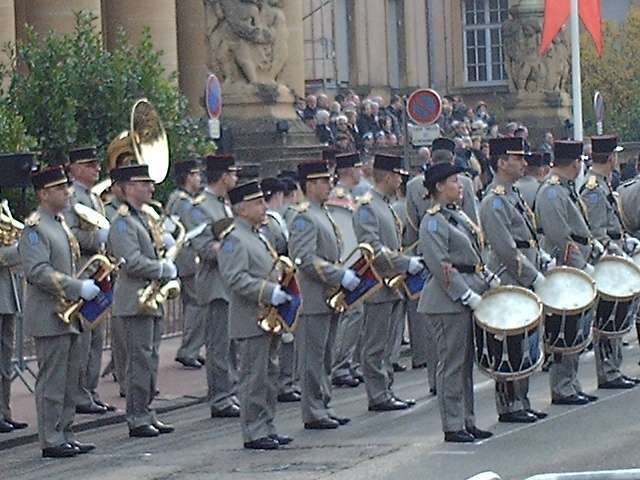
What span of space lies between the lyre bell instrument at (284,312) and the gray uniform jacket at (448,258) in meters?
0.91

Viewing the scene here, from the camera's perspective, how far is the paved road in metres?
14.0

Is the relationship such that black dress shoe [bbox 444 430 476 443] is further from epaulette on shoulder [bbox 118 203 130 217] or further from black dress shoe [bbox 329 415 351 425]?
epaulette on shoulder [bbox 118 203 130 217]

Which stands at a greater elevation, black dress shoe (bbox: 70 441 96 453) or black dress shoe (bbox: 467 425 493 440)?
black dress shoe (bbox: 467 425 493 440)

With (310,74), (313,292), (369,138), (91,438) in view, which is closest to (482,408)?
(313,292)

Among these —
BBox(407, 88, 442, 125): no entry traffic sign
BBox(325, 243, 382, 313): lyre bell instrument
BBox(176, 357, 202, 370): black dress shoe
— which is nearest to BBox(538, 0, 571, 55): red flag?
BBox(407, 88, 442, 125): no entry traffic sign

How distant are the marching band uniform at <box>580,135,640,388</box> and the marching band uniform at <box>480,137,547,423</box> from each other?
64.6 inches

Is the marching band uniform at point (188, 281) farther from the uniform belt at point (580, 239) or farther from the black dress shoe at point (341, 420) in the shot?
the uniform belt at point (580, 239)

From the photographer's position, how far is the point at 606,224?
61.5 feet

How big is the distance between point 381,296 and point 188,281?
11.1 ft

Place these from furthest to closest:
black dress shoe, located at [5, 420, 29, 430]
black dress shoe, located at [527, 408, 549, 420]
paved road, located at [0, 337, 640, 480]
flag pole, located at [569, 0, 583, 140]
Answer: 1. flag pole, located at [569, 0, 583, 140]
2. black dress shoe, located at [5, 420, 29, 430]
3. black dress shoe, located at [527, 408, 549, 420]
4. paved road, located at [0, 337, 640, 480]

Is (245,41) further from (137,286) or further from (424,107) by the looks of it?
(137,286)

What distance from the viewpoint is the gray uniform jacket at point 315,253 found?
647 inches

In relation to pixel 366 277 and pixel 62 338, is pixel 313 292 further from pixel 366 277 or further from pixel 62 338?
pixel 62 338

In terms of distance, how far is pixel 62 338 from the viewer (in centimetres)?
1564
